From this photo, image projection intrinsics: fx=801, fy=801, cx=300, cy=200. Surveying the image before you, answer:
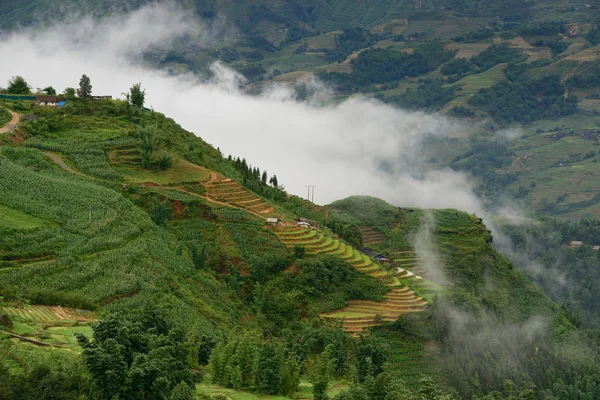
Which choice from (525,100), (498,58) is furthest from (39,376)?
(498,58)

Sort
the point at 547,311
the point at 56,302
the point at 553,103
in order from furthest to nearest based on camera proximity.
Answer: the point at 553,103, the point at 547,311, the point at 56,302

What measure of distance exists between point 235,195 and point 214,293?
1090cm

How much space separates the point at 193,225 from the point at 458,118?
135852 mm

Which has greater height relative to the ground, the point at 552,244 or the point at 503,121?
the point at 503,121

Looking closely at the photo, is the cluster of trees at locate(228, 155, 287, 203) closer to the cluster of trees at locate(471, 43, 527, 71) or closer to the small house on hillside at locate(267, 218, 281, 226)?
the small house on hillside at locate(267, 218, 281, 226)

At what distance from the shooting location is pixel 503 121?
6983 inches

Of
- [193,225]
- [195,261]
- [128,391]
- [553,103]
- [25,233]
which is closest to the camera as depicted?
[128,391]

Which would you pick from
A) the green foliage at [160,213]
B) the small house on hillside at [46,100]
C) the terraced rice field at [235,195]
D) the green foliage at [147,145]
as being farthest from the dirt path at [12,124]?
the terraced rice field at [235,195]

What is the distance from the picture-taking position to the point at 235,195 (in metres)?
50.1

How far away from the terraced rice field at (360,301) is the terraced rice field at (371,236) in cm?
1454

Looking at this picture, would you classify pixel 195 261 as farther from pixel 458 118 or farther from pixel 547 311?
pixel 458 118

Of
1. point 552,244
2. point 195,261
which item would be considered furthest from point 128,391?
point 552,244

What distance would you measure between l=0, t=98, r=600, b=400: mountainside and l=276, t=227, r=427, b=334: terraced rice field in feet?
0.45

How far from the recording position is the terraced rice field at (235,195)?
49000 mm
